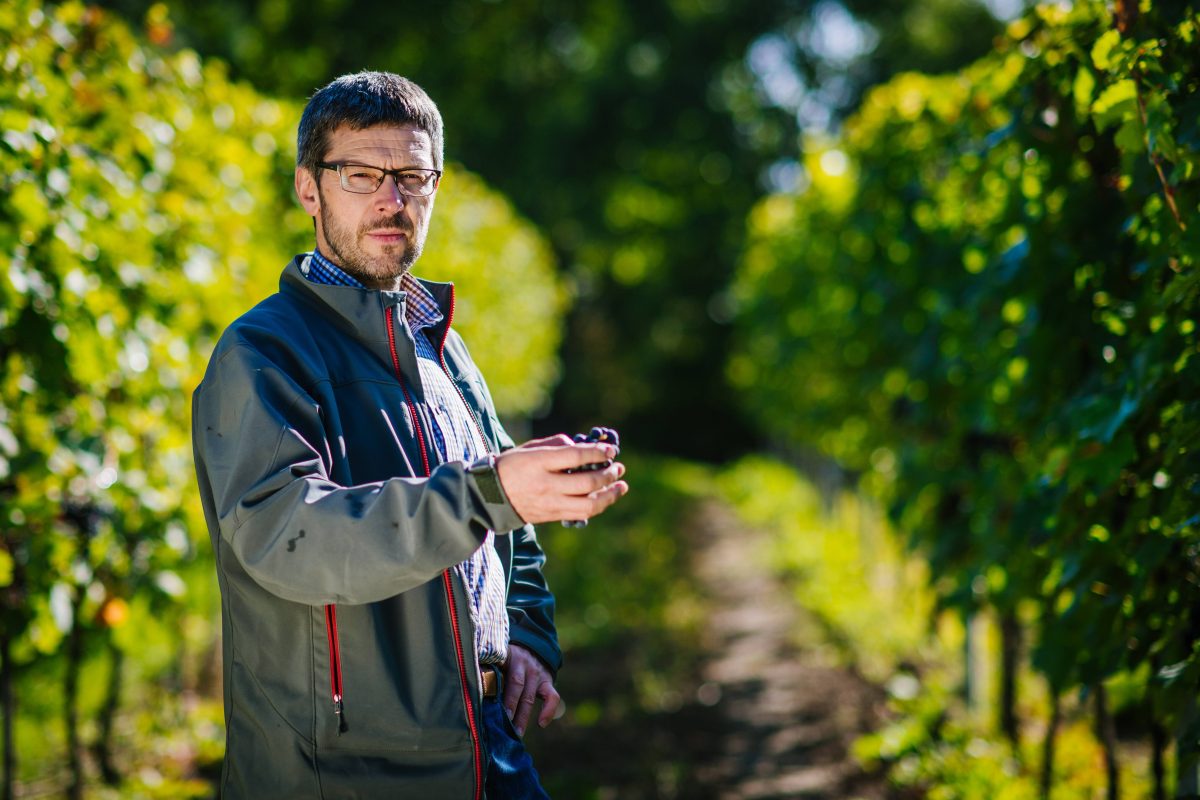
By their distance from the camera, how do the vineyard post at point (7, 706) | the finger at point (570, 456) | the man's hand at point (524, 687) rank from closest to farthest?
the finger at point (570, 456), the man's hand at point (524, 687), the vineyard post at point (7, 706)

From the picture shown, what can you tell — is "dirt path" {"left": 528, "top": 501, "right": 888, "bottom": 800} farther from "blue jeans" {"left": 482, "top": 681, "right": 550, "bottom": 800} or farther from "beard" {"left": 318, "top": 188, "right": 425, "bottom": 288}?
"beard" {"left": 318, "top": 188, "right": 425, "bottom": 288}

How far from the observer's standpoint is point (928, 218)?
181 inches

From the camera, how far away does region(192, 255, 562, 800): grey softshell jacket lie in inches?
54.6

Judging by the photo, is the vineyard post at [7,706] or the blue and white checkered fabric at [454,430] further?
the vineyard post at [7,706]

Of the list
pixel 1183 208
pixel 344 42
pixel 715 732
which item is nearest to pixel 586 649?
pixel 715 732

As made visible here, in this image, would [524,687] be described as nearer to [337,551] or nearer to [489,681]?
[489,681]

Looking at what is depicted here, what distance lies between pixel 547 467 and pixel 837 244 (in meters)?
5.74

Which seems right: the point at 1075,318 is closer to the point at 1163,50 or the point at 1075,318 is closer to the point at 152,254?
the point at 1163,50

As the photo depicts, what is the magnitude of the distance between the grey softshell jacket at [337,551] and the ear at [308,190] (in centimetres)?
10

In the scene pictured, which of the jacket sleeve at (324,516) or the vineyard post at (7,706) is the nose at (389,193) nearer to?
the jacket sleeve at (324,516)

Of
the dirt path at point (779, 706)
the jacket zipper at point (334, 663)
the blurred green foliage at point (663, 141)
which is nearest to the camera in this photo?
the jacket zipper at point (334, 663)

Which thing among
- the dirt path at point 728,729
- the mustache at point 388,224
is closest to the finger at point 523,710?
the mustache at point 388,224

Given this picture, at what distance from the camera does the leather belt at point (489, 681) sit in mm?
1795

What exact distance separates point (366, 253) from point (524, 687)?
85cm
